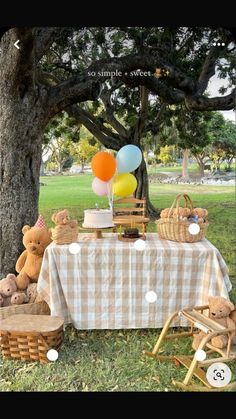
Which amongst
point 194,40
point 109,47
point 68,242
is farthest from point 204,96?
point 68,242

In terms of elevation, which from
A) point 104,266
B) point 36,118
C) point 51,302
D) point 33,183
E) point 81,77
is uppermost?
point 81,77

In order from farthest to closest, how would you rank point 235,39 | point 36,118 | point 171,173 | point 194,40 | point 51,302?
point 36,118 → point 51,302 → point 171,173 → point 194,40 → point 235,39

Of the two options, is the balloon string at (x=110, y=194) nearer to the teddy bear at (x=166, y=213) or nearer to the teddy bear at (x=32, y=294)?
the teddy bear at (x=166, y=213)

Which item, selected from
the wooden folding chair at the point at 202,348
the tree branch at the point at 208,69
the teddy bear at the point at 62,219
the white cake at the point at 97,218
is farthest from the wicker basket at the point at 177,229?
the tree branch at the point at 208,69

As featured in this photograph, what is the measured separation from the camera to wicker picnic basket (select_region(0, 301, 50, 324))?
3.08m

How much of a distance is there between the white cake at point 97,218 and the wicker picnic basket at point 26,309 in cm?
57

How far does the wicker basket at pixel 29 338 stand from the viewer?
9.16 ft

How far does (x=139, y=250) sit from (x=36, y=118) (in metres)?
1.03

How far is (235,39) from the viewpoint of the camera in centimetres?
246

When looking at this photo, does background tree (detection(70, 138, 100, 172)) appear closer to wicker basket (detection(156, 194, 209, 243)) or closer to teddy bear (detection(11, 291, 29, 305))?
wicker basket (detection(156, 194, 209, 243))

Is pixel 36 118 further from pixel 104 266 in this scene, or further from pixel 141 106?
pixel 104 266

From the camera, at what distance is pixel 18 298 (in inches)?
124
